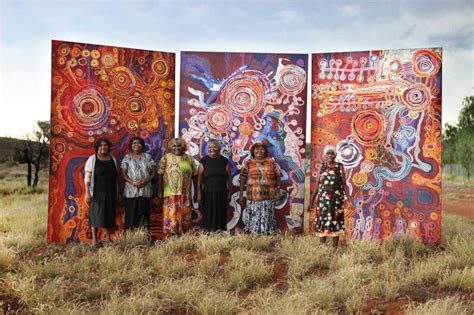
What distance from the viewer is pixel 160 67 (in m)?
8.13

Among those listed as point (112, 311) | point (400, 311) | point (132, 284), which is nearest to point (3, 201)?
point (132, 284)

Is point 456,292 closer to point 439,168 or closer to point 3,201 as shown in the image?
point 439,168

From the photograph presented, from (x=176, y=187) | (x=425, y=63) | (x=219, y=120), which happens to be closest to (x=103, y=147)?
(x=176, y=187)

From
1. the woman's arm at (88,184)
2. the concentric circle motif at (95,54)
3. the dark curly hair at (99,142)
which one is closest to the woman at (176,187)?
the dark curly hair at (99,142)

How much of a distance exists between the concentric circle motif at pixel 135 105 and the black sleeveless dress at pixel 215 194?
145 centimetres

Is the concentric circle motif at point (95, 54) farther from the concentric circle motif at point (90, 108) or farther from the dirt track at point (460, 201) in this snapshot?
the dirt track at point (460, 201)

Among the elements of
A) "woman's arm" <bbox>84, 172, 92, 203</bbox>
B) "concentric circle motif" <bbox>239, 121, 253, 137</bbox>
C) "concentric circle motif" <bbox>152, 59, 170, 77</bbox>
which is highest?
"concentric circle motif" <bbox>152, 59, 170, 77</bbox>

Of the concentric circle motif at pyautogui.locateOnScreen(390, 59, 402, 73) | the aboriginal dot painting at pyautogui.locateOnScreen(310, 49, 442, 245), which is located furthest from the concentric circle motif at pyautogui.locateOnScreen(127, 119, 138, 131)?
the concentric circle motif at pyautogui.locateOnScreen(390, 59, 402, 73)

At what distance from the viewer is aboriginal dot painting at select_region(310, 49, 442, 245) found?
302 inches

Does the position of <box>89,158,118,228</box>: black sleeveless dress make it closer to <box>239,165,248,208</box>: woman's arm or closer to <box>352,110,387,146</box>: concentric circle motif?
<box>239,165,248,208</box>: woman's arm

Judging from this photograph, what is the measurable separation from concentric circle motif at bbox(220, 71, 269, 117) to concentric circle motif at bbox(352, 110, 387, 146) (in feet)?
5.30

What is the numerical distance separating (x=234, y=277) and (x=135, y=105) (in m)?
3.82

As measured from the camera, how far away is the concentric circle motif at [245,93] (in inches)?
318

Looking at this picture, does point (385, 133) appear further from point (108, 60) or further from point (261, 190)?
point (108, 60)
